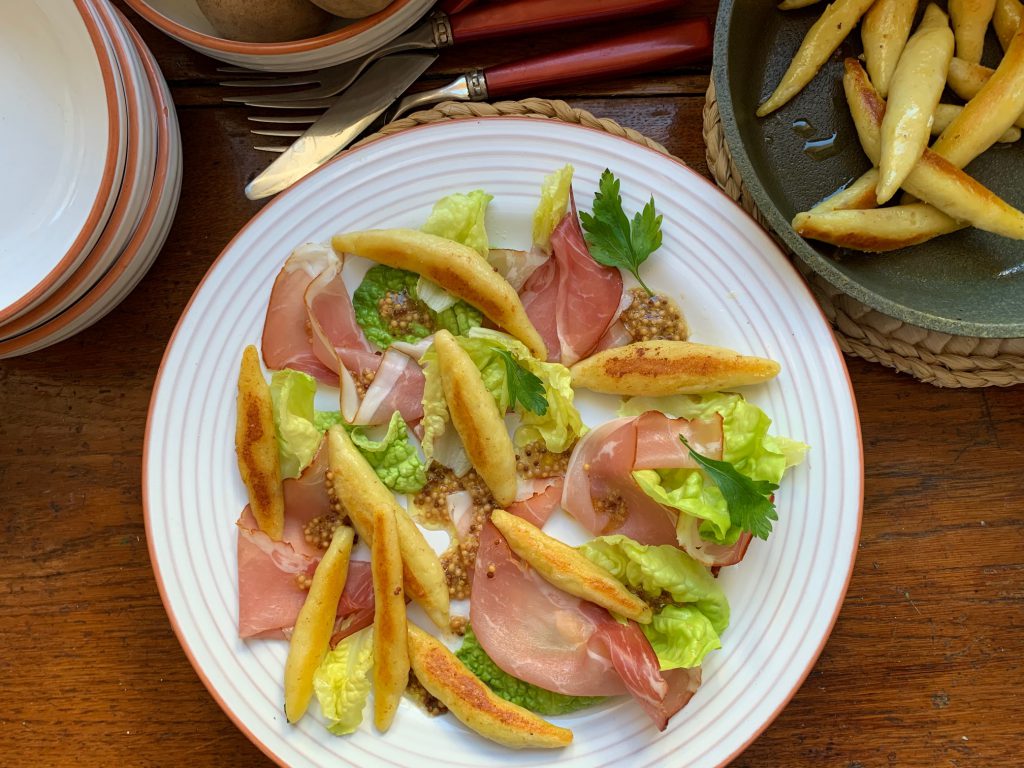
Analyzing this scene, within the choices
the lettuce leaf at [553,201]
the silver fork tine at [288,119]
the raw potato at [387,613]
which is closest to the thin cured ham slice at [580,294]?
the lettuce leaf at [553,201]

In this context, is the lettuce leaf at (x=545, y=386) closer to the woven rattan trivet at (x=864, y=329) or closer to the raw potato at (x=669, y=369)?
the raw potato at (x=669, y=369)

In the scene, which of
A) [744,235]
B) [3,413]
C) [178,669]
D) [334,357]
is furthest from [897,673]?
[3,413]

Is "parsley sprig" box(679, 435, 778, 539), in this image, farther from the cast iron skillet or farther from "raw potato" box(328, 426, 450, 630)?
"raw potato" box(328, 426, 450, 630)

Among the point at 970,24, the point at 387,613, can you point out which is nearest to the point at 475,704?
the point at 387,613

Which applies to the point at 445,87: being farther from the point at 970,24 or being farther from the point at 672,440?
→ the point at 970,24

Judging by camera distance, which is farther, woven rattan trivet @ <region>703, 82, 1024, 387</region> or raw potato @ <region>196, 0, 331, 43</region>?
woven rattan trivet @ <region>703, 82, 1024, 387</region>

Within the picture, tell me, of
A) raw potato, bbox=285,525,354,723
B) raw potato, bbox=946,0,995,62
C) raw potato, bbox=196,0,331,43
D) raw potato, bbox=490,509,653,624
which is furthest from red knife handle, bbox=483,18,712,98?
raw potato, bbox=285,525,354,723
